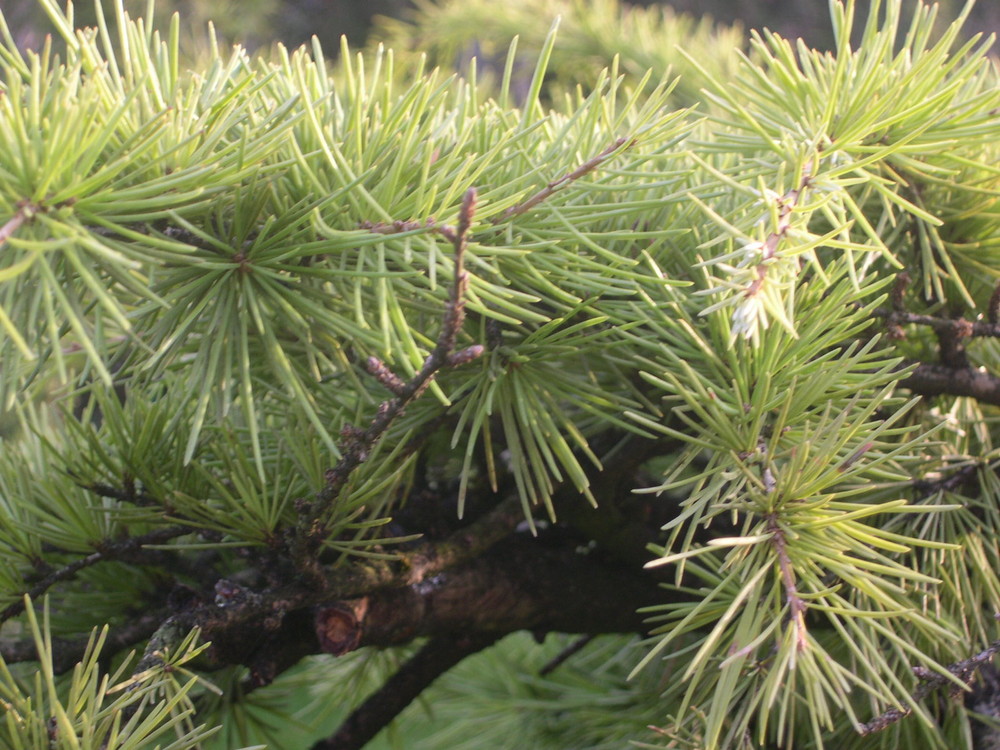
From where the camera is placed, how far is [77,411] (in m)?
0.97

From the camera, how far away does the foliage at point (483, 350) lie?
0.25 metres

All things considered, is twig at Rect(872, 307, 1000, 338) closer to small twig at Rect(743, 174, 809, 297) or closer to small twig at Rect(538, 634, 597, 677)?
small twig at Rect(743, 174, 809, 297)

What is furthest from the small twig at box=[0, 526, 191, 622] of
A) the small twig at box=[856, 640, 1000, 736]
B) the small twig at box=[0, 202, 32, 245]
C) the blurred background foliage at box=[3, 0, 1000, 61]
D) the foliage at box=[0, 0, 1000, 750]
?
the blurred background foliage at box=[3, 0, 1000, 61]

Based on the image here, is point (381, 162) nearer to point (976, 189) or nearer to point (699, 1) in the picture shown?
point (976, 189)

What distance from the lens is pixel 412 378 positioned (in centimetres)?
25

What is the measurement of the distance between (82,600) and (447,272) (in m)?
0.26

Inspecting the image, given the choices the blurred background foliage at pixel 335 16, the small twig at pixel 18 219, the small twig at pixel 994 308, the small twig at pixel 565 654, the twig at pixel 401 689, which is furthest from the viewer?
the blurred background foliage at pixel 335 16

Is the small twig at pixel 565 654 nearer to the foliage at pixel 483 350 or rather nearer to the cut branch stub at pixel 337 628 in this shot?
the foliage at pixel 483 350

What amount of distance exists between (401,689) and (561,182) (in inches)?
12.2

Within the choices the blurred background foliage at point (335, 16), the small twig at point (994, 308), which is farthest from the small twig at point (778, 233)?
the blurred background foliage at point (335, 16)

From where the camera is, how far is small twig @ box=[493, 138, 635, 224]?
0.95ft

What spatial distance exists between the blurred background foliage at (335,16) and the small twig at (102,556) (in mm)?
1334

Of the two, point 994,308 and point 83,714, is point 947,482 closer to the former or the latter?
point 994,308

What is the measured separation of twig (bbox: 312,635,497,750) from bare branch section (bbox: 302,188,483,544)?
0.60ft
